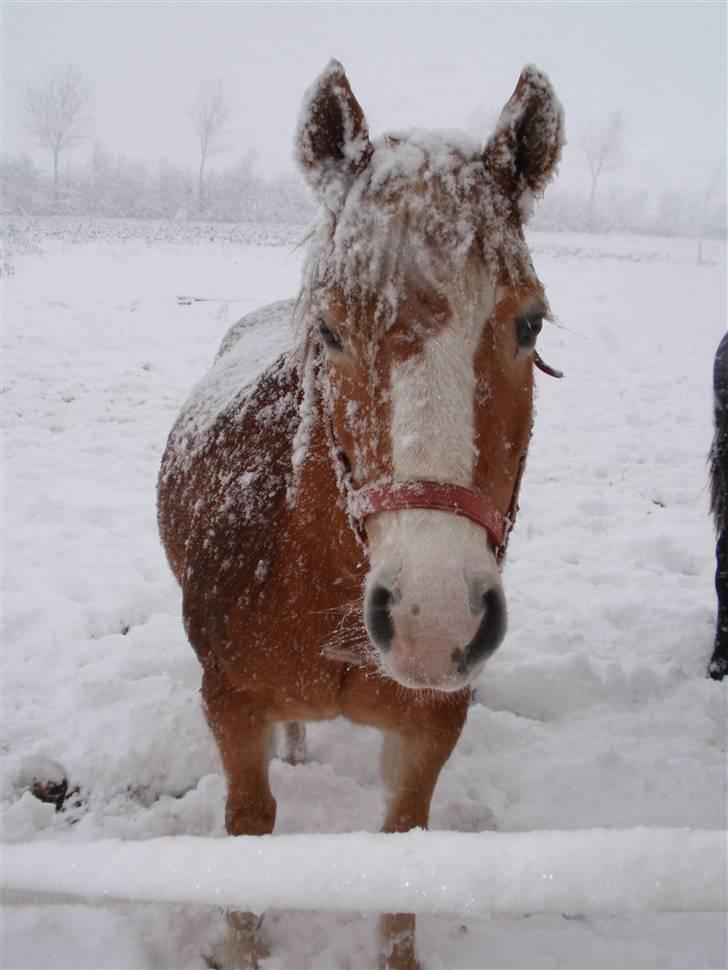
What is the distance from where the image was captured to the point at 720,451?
146 inches

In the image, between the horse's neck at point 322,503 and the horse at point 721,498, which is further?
the horse at point 721,498

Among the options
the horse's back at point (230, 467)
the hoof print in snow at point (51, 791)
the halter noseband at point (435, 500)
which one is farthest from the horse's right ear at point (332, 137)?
the hoof print in snow at point (51, 791)

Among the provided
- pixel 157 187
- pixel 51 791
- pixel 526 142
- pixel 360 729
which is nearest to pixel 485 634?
pixel 526 142

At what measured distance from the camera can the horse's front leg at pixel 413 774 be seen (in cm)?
197

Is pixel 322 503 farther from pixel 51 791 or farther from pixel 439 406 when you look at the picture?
pixel 51 791

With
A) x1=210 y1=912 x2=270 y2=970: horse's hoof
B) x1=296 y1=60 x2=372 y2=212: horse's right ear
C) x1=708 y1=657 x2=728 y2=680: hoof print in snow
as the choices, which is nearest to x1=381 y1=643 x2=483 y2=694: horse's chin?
x1=296 y1=60 x2=372 y2=212: horse's right ear

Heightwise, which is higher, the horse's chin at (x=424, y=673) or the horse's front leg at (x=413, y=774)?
the horse's chin at (x=424, y=673)

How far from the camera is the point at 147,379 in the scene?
8.55m

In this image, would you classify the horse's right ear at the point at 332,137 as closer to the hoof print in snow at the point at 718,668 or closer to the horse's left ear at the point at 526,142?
the horse's left ear at the point at 526,142

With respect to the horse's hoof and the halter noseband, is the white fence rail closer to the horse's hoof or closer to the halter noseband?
the halter noseband

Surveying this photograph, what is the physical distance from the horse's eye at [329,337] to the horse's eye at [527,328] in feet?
1.46

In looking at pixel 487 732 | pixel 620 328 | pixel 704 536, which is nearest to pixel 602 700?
pixel 487 732

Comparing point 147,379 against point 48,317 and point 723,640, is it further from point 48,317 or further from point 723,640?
point 723,640

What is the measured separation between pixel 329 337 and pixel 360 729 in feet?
7.83
